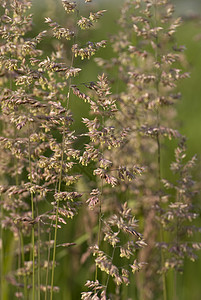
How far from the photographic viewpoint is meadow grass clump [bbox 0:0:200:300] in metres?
1.99

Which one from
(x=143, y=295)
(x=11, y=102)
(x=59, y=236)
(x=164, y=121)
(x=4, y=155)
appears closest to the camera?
(x=11, y=102)

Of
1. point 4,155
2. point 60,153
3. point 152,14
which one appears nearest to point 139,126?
point 152,14

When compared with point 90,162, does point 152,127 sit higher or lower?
higher

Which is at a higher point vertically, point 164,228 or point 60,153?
point 60,153

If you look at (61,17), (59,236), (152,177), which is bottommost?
(59,236)

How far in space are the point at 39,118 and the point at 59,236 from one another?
1.33 meters

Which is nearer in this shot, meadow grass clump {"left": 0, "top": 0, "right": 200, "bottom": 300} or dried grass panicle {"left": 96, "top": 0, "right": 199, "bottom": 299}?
meadow grass clump {"left": 0, "top": 0, "right": 200, "bottom": 300}

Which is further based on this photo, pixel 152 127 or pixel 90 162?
pixel 152 127

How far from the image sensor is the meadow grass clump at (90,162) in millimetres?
1990

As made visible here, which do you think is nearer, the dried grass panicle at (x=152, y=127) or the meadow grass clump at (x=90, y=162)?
the meadow grass clump at (x=90, y=162)

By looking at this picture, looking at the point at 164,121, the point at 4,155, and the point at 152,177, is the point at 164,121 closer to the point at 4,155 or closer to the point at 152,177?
the point at 152,177

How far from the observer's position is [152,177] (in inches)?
134

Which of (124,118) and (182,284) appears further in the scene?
(182,284)

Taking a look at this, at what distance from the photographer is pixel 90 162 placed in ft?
8.73
